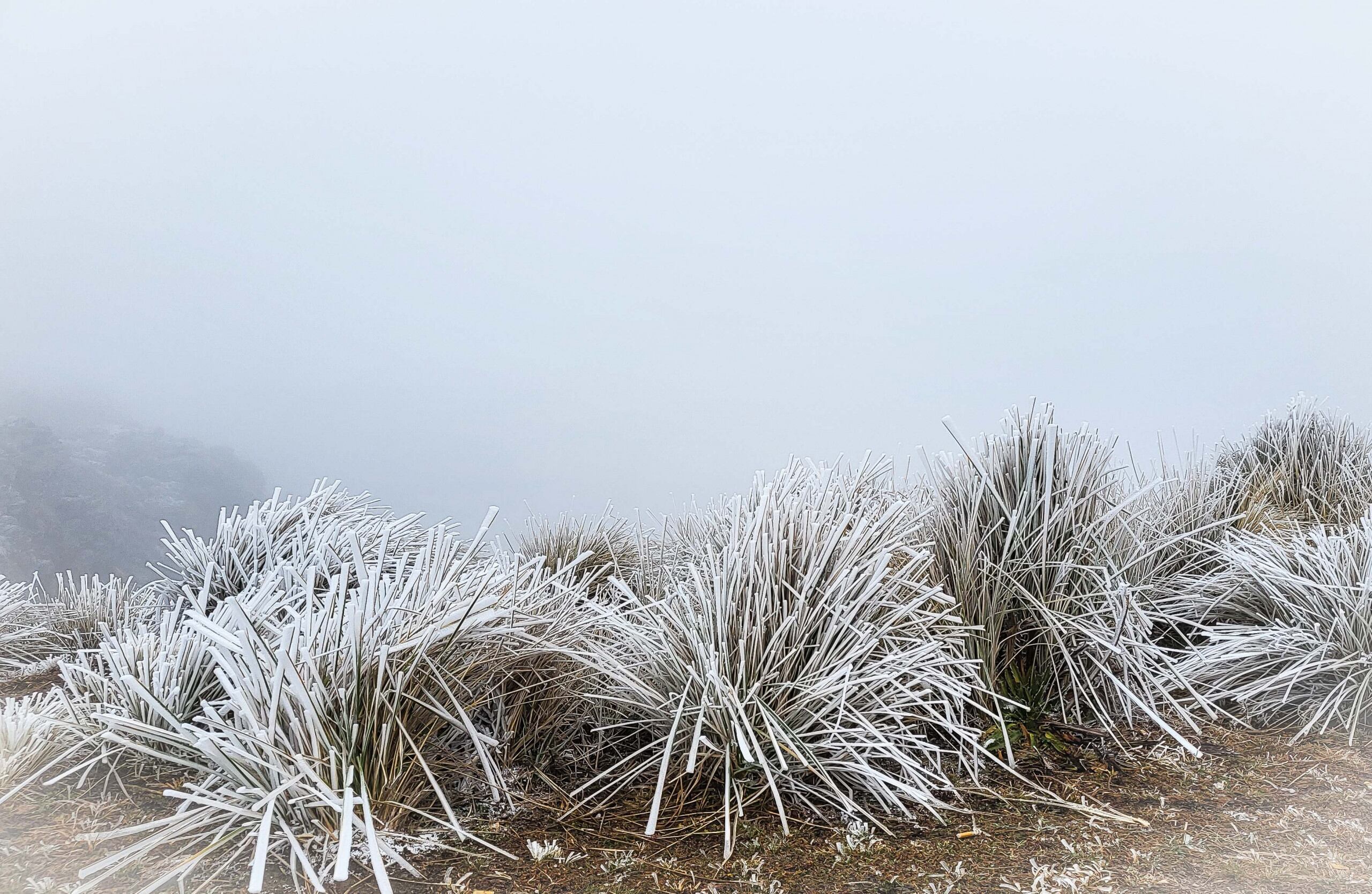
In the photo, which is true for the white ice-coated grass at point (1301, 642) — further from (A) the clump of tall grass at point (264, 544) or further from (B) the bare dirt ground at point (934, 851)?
(A) the clump of tall grass at point (264, 544)

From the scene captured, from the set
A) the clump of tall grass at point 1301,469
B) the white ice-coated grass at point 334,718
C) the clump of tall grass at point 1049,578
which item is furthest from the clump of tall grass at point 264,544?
the clump of tall grass at point 1301,469

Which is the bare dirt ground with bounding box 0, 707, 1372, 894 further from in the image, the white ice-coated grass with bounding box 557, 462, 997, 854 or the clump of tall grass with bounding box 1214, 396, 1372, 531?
the clump of tall grass with bounding box 1214, 396, 1372, 531

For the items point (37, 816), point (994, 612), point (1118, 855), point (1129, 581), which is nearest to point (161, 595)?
point (37, 816)

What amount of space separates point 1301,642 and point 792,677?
6.24 ft

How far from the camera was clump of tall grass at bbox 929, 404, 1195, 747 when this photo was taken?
2.34 metres

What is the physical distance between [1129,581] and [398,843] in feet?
8.20

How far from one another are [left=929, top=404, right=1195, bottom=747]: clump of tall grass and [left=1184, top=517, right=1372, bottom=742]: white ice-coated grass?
0.94ft

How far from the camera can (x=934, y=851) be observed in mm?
1692

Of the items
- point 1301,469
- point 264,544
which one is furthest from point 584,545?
point 1301,469

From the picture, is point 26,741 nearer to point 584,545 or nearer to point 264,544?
point 264,544

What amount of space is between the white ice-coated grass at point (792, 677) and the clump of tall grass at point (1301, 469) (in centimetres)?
353

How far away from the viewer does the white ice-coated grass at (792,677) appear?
71.2 inches

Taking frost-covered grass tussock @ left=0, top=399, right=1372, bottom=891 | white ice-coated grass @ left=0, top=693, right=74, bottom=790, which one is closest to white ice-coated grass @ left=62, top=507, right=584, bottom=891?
frost-covered grass tussock @ left=0, top=399, right=1372, bottom=891

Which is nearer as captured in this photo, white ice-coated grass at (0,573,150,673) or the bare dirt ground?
the bare dirt ground
